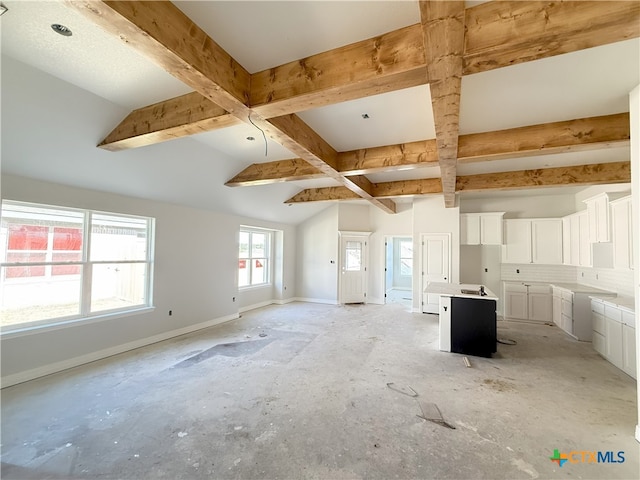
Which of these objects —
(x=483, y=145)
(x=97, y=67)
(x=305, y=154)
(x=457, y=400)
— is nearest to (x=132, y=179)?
(x=97, y=67)

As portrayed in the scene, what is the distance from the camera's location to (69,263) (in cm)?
357

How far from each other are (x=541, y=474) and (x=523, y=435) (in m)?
0.44

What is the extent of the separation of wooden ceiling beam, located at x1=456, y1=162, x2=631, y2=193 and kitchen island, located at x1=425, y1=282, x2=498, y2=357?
1.94 metres

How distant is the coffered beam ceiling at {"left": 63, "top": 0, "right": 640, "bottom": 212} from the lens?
139 centimetres

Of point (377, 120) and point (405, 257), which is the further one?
point (405, 257)

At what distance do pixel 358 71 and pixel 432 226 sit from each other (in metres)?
5.54

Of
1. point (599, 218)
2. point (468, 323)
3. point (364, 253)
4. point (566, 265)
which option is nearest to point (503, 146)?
A: point (468, 323)

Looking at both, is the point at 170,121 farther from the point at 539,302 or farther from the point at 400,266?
the point at 400,266

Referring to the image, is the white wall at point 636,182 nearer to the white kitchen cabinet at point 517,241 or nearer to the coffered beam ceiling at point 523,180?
the coffered beam ceiling at point 523,180

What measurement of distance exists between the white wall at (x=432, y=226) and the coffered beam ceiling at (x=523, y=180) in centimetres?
157

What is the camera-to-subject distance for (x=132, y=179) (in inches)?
152

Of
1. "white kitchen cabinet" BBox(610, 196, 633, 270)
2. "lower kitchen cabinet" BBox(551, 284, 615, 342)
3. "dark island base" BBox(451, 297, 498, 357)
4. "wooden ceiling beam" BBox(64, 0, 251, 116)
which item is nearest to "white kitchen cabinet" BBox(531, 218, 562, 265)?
"lower kitchen cabinet" BBox(551, 284, 615, 342)

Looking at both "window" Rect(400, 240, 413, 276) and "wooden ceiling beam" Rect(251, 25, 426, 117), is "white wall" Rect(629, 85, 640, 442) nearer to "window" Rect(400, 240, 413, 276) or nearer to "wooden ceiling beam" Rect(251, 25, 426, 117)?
"wooden ceiling beam" Rect(251, 25, 426, 117)

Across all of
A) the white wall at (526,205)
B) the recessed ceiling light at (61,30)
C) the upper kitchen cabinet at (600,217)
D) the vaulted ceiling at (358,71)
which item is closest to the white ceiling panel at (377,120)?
the vaulted ceiling at (358,71)
